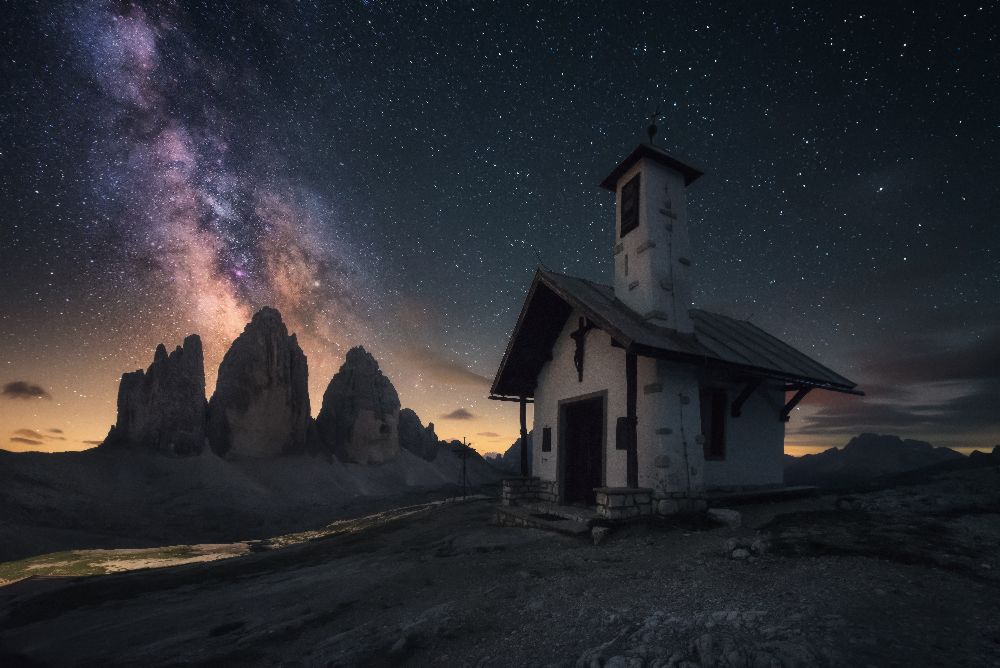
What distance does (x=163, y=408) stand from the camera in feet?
205

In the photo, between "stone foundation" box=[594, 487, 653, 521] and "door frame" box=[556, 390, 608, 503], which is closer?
"stone foundation" box=[594, 487, 653, 521]

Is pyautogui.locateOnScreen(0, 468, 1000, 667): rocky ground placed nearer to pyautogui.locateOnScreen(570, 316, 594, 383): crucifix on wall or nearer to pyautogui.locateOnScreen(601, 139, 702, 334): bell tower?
pyautogui.locateOnScreen(570, 316, 594, 383): crucifix on wall

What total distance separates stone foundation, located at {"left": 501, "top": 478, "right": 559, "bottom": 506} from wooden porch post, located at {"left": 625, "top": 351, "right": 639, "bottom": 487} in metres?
3.38

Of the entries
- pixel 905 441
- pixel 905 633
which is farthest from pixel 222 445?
pixel 905 441

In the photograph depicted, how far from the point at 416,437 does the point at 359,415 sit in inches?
735

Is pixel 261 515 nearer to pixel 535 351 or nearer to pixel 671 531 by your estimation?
pixel 535 351

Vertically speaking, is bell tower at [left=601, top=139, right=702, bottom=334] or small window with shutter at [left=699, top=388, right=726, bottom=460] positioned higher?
bell tower at [left=601, top=139, right=702, bottom=334]

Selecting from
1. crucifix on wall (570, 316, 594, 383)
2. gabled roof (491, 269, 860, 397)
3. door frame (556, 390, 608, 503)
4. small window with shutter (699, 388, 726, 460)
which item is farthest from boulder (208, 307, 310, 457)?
small window with shutter (699, 388, 726, 460)

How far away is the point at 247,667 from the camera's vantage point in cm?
487

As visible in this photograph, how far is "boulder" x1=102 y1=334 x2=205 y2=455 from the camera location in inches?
2418

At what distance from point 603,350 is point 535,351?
293cm

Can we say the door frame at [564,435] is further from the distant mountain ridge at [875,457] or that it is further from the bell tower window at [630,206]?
the distant mountain ridge at [875,457]

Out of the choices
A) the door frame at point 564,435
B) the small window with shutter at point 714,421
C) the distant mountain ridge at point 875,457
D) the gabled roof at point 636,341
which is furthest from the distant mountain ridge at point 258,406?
the distant mountain ridge at point 875,457

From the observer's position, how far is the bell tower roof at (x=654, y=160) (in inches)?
476
